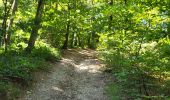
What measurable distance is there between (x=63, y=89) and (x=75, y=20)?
13.1 m

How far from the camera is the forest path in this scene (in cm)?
1248

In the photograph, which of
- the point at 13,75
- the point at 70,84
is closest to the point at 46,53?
the point at 70,84

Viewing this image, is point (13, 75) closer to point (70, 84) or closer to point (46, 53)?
point (70, 84)

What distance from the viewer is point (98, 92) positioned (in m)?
13.6

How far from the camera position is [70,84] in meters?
14.7

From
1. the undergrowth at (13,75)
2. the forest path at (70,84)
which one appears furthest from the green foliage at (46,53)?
the undergrowth at (13,75)

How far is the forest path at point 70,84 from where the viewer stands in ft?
40.9

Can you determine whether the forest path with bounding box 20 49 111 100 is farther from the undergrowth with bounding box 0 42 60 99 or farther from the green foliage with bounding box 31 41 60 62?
the green foliage with bounding box 31 41 60 62

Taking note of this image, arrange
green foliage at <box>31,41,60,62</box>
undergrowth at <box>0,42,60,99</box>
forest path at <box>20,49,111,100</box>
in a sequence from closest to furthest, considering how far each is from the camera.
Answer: undergrowth at <box>0,42,60,99</box> → forest path at <box>20,49,111,100</box> → green foliage at <box>31,41,60,62</box>

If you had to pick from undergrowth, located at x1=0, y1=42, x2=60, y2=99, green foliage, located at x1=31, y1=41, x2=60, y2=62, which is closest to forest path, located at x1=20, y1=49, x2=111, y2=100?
undergrowth, located at x1=0, y1=42, x2=60, y2=99

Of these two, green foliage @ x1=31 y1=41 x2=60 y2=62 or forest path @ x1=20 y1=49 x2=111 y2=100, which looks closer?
forest path @ x1=20 y1=49 x2=111 y2=100

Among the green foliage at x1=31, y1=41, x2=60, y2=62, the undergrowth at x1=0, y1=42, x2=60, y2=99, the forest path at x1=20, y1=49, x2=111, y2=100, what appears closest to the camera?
the undergrowth at x1=0, y1=42, x2=60, y2=99

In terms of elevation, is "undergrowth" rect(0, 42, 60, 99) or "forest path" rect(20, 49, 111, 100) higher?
"undergrowth" rect(0, 42, 60, 99)

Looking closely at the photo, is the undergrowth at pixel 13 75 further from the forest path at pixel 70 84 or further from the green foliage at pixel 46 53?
the green foliage at pixel 46 53
